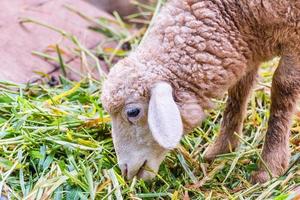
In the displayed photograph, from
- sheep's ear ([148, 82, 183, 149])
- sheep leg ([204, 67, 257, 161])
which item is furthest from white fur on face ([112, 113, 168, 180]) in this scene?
sheep leg ([204, 67, 257, 161])

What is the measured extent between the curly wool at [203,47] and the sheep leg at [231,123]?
495 mm

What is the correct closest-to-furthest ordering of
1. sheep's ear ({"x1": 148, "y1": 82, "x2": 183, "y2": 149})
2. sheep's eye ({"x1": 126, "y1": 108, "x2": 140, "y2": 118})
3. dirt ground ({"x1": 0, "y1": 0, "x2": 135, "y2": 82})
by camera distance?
sheep's ear ({"x1": 148, "y1": 82, "x2": 183, "y2": 149}) < sheep's eye ({"x1": 126, "y1": 108, "x2": 140, "y2": 118}) < dirt ground ({"x1": 0, "y1": 0, "x2": 135, "y2": 82})

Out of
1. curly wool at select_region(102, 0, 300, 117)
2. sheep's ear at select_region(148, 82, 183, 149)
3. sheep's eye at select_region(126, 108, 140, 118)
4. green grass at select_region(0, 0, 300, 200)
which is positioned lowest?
green grass at select_region(0, 0, 300, 200)

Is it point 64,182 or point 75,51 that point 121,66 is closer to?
point 64,182

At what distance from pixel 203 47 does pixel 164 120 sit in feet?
1.80

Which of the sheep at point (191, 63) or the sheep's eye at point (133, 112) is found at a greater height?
the sheep at point (191, 63)

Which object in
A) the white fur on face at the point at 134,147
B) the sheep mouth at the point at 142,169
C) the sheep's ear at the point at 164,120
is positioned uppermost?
the sheep's ear at the point at 164,120

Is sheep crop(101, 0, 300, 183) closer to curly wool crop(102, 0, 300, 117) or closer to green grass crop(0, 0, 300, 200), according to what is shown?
curly wool crop(102, 0, 300, 117)

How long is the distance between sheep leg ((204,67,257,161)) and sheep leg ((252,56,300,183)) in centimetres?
33

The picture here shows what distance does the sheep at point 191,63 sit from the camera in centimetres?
459

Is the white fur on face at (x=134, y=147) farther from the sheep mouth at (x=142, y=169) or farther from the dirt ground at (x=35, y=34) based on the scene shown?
the dirt ground at (x=35, y=34)

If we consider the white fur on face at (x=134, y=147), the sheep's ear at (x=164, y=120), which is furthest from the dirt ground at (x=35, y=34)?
the sheep's ear at (x=164, y=120)

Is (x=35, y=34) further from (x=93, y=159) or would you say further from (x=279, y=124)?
(x=279, y=124)

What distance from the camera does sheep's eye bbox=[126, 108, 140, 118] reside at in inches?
180
